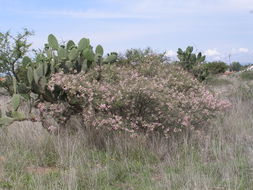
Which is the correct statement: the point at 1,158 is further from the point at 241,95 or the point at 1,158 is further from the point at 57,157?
the point at 241,95

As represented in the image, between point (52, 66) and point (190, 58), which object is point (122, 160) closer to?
point (52, 66)

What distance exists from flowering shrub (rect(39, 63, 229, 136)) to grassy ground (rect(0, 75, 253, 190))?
26 cm

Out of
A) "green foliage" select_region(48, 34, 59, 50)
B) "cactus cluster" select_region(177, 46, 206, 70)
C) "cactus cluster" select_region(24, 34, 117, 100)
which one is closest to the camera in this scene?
"cactus cluster" select_region(24, 34, 117, 100)

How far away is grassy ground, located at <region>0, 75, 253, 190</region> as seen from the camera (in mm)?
4691

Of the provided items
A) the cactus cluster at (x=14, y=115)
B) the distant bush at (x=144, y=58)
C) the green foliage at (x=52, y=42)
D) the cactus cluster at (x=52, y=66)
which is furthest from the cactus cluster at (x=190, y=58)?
the cactus cluster at (x=14, y=115)

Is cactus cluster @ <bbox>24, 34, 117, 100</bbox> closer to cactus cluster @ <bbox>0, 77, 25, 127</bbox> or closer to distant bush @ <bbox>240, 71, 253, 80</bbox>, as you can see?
cactus cluster @ <bbox>0, 77, 25, 127</bbox>

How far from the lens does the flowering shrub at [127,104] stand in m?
6.18

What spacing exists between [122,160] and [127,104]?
2.98ft

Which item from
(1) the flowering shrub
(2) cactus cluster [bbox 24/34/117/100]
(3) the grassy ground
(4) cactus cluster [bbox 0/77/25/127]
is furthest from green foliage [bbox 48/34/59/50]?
(3) the grassy ground

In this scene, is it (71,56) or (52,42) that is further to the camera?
(52,42)

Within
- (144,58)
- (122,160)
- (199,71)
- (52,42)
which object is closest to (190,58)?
(199,71)

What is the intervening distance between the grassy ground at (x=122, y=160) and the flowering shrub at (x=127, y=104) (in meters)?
0.26

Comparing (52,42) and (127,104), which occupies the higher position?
(52,42)

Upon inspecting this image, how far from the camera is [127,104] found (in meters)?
6.18
